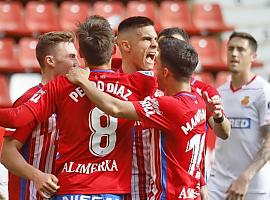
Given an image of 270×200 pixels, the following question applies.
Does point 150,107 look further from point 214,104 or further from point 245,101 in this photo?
point 245,101

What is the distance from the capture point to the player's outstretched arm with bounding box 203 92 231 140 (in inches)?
193

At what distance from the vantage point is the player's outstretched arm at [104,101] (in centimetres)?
441

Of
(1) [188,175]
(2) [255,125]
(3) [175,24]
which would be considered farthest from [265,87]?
(3) [175,24]

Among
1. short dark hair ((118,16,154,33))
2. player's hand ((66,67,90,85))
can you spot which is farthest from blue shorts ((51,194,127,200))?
short dark hair ((118,16,154,33))

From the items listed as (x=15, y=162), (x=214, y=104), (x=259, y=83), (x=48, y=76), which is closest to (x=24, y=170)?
(x=15, y=162)

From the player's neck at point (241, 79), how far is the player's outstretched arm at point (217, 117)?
63.2 inches

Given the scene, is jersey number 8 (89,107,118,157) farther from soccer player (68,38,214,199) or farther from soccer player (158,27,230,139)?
soccer player (158,27,230,139)

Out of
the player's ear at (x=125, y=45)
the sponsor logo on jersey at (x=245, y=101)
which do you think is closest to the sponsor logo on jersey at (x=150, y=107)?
the player's ear at (x=125, y=45)

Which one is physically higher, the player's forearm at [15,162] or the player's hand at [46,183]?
the player's forearm at [15,162]

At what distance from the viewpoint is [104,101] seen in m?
4.41

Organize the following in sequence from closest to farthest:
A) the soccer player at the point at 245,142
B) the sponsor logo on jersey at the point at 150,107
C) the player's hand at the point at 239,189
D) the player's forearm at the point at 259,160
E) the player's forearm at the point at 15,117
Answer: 1. the player's forearm at the point at 15,117
2. the sponsor logo on jersey at the point at 150,107
3. the player's hand at the point at 239,189
4. the player's forearm at the point at 259,160
5. the soccer player at the point at 245,142

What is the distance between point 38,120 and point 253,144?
9.18ft

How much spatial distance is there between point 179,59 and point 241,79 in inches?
105

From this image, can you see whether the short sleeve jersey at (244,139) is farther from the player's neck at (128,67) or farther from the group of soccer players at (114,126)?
the group of soccer players at (114,126)
